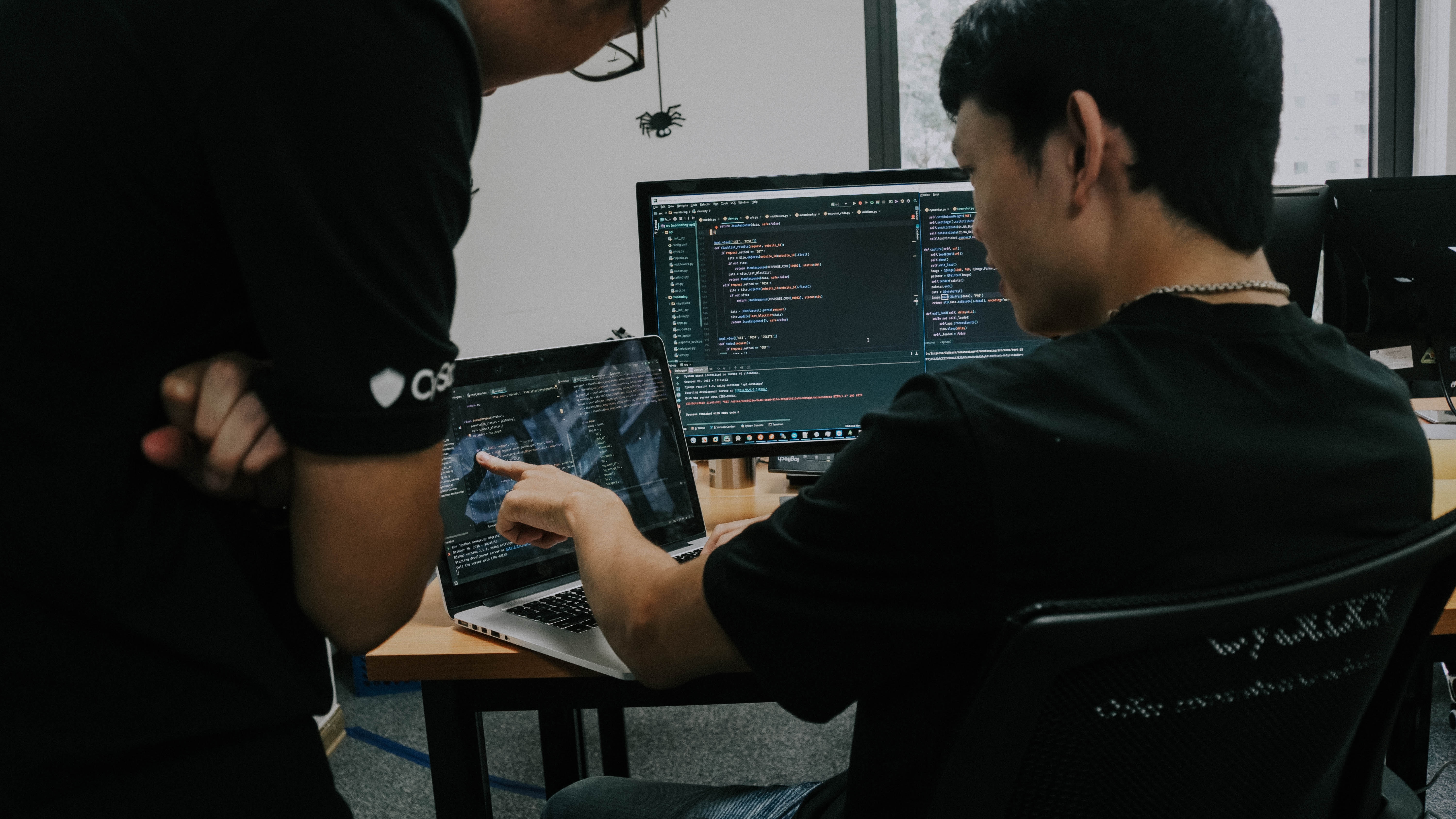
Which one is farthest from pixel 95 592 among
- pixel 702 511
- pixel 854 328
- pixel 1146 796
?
pixel 854 328

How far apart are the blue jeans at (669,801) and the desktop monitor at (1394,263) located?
4.82 ft

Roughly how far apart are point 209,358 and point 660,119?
2950mm

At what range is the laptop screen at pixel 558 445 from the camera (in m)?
1.15

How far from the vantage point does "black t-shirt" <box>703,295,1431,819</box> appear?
57cm

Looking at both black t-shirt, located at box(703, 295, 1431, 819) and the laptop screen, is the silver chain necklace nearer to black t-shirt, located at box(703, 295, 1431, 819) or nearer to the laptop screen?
black t-shirt, located at box(703, 295, 1431, 819)

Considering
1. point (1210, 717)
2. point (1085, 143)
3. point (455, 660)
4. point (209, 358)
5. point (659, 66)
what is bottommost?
point (455, 660)

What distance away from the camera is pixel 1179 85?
0.68 meters

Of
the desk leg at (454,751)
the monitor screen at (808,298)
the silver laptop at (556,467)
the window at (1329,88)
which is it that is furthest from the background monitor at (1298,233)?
the window at (1329,88)

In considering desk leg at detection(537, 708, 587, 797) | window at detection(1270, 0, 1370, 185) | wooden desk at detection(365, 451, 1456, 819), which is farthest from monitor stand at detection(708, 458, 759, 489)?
window at detection(1270, 0, 1370, 185)

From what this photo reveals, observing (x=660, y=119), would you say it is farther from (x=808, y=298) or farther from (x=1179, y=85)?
(x=1179, y=85)

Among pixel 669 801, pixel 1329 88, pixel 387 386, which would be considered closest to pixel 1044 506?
pixel 387 386

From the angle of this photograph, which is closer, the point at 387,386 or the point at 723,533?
the point at 387,386

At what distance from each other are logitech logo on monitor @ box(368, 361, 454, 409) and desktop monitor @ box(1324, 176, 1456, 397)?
70.9 inches

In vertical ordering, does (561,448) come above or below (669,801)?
above
